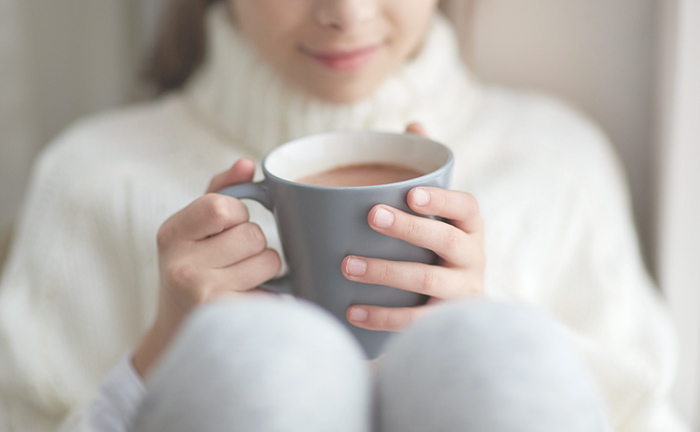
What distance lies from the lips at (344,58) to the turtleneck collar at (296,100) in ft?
0.18

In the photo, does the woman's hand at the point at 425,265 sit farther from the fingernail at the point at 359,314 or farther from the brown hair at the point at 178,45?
the brown hair at the point at 178,45

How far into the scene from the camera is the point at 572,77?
2.76ft

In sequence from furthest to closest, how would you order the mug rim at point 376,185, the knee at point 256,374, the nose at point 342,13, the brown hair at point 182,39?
the brown hair at point 182,39, the nose at point 342,13, the mug rim at point 376,185, the knee at point 256,374

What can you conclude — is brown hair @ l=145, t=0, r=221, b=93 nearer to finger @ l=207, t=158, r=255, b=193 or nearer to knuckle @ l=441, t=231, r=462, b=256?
finger @ l=207, t=158, r=255, b=193

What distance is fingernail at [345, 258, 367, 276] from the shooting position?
33cm

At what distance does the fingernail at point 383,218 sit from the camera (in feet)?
1.02

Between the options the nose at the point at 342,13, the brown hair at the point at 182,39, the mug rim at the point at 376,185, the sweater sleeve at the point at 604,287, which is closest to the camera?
the mug rim at the point at 376,185

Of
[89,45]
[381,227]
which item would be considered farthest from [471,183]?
[89,45]

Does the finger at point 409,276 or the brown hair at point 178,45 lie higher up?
the brown hair at point 178,45

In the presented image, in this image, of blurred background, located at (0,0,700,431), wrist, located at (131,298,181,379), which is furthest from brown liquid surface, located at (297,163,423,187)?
blurred background, located at (0,0,700,431)

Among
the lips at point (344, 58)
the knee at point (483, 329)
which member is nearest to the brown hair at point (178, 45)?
the lips at point (344, 58)

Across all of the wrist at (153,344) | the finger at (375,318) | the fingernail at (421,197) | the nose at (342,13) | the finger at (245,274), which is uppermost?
the nose at (342,13)

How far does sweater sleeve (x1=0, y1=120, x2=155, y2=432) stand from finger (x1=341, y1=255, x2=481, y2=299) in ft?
1.01

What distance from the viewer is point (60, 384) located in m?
0.59
